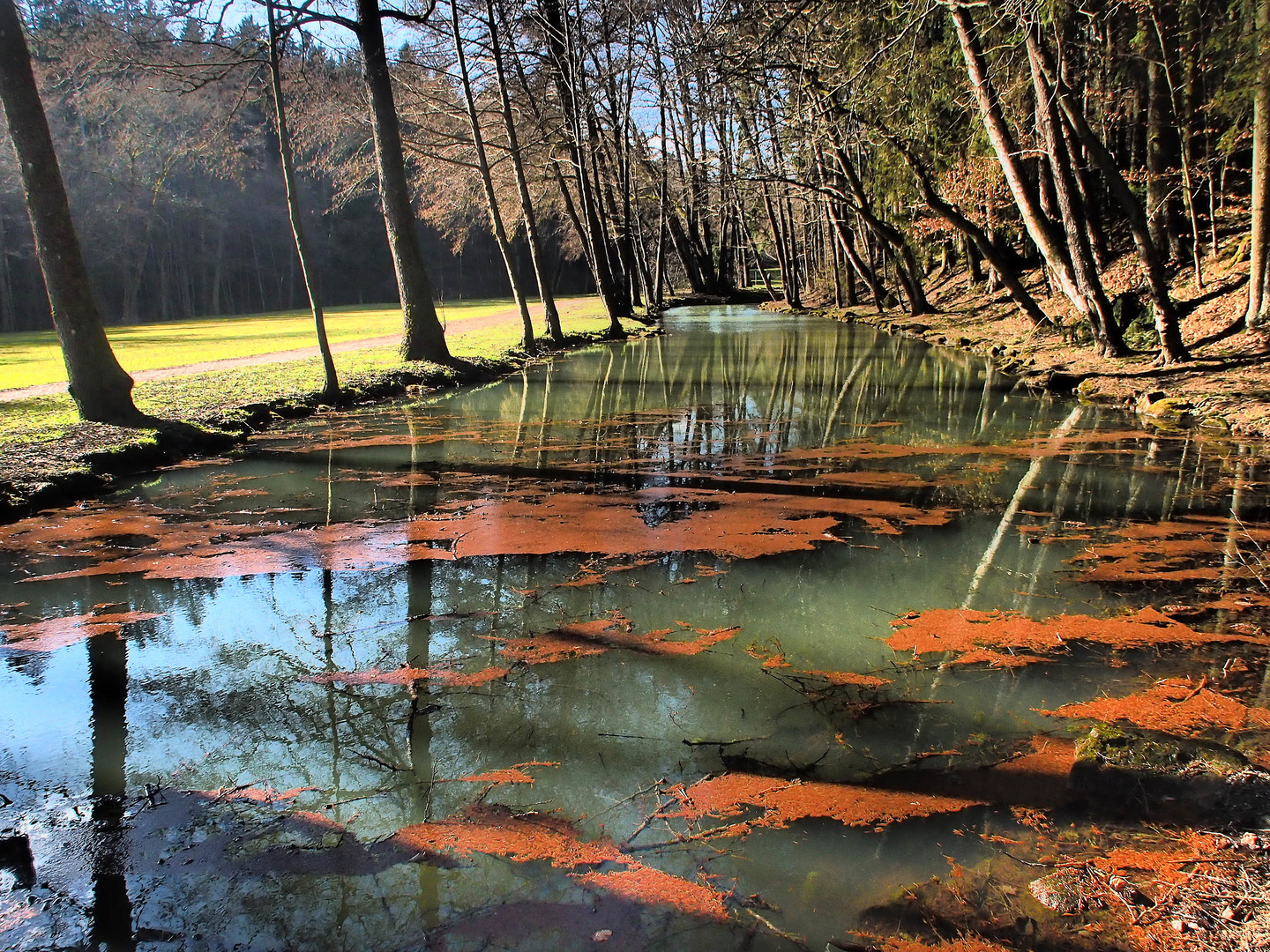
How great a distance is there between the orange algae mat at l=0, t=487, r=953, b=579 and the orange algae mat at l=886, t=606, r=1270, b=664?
133 cm

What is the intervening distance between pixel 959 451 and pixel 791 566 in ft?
14.1

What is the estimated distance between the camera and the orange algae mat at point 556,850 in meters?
2.45

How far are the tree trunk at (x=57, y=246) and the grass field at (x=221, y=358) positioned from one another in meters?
0.51

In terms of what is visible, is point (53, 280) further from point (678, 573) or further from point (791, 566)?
point (791, 566)

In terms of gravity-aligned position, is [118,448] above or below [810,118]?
below

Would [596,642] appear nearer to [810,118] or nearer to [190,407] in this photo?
[190,407]

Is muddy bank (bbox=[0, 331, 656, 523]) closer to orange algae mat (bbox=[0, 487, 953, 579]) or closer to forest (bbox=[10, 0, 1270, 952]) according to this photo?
forest (bbox=[10, 0, 1270, 952])

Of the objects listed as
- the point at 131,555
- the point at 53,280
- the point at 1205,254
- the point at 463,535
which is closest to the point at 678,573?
the point at 463,535

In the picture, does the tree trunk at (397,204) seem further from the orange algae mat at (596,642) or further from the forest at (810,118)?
the orange algae mat at (596,642)

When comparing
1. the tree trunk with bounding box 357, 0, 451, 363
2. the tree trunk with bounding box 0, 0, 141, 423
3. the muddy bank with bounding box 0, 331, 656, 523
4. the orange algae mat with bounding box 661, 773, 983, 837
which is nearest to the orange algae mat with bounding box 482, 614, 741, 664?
the orange algae mat with bounding box 661, 773, 983, 837

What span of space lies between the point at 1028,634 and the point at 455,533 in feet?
12.6

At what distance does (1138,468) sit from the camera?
7.64m

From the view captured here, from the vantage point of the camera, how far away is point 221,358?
18.1 m

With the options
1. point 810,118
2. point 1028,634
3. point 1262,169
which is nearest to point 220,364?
point 810,118
